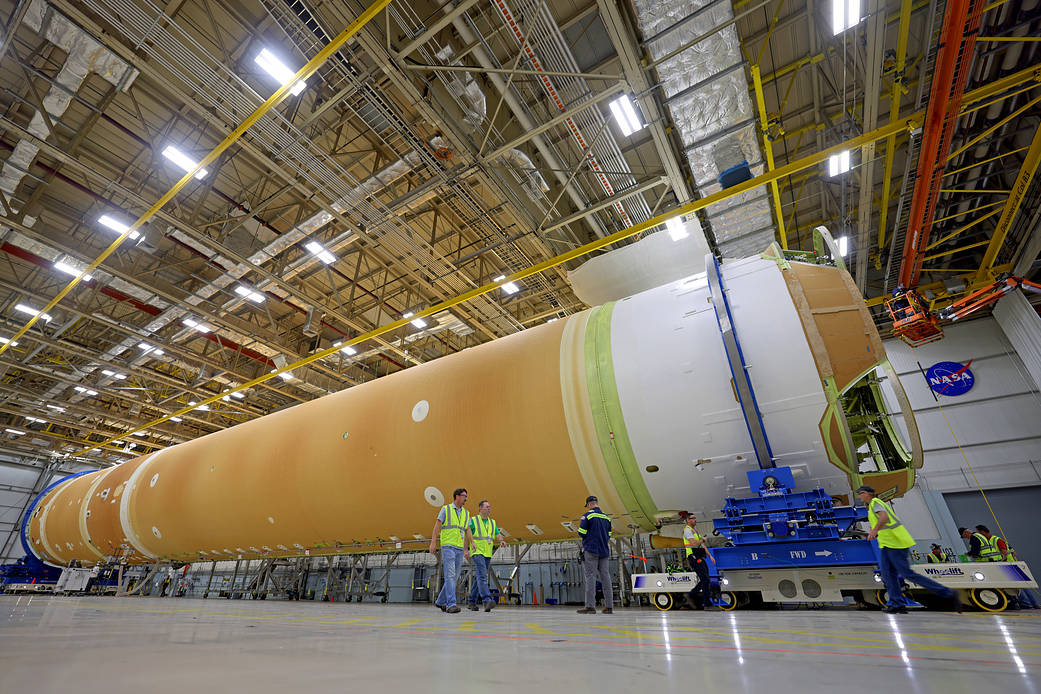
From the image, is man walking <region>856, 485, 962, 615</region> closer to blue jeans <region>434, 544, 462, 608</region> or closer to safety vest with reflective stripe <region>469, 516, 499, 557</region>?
safety vest with reflective stripe <region>469, 516, 499, 557</region>

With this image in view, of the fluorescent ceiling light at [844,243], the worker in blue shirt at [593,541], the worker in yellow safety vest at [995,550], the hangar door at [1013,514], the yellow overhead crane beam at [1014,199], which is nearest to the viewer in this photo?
the worker in blue shirt at [593,541]

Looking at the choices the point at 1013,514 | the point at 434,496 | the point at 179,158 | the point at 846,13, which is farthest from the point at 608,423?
the point at 1013,514

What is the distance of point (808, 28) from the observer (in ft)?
27.4

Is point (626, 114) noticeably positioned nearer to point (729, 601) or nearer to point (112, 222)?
point (729, 601)

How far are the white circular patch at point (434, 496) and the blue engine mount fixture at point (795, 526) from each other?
11.8ft

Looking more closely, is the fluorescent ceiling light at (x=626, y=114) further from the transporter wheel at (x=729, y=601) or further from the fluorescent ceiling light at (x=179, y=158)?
the fluorescent ceiling light at (x=179, y=158)

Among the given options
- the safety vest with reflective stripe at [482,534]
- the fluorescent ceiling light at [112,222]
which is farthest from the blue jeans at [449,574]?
the fluorescent ceiling light at [112,222]

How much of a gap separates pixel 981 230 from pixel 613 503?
1388 cm

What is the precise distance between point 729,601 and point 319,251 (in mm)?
10194

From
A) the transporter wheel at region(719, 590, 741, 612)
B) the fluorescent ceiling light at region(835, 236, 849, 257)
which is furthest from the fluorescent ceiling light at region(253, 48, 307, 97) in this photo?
the fluorescent ceiling light at region(835, 236, 849, 257)

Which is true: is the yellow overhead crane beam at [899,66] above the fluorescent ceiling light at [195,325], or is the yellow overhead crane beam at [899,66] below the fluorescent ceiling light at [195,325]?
above

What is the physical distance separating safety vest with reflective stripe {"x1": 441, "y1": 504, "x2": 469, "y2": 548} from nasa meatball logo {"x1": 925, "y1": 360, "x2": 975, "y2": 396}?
49.1ft

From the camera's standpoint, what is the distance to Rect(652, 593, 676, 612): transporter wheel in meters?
5.43

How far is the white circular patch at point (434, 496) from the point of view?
20.4 feet
